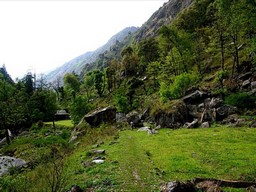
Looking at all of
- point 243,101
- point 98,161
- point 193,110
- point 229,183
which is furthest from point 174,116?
point 229,183

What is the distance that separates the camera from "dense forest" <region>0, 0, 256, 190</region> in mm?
45250

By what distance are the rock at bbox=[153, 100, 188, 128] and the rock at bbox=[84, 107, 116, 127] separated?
1278 centimetres

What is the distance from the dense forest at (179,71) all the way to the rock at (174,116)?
4.19ft

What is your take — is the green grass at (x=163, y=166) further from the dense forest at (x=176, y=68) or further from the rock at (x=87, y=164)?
the dense forest at (x=176, y=68)

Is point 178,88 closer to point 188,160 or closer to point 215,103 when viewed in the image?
point 215,103

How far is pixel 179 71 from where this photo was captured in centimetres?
6894

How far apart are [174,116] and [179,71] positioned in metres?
31.4

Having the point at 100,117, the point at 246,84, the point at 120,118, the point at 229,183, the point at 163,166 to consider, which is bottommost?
the point at 120,118

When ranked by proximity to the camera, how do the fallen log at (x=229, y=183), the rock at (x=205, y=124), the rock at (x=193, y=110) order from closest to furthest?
the fallen log at (x=229, y=183) < the rock at (x=205, y=124) < the rock at (x=193, y=110)

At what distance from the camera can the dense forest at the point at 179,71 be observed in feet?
148

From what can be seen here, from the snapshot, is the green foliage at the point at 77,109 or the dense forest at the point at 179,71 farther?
the green foliage at the point at 77,109

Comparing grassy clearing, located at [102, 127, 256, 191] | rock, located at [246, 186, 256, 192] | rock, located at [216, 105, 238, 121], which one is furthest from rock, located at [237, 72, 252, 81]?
rock, located at [246, 186, 256, 192]

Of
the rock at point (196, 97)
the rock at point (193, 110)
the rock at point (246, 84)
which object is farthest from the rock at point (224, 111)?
the rock at point (246, 84)

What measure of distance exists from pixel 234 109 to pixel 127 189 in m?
27.7
